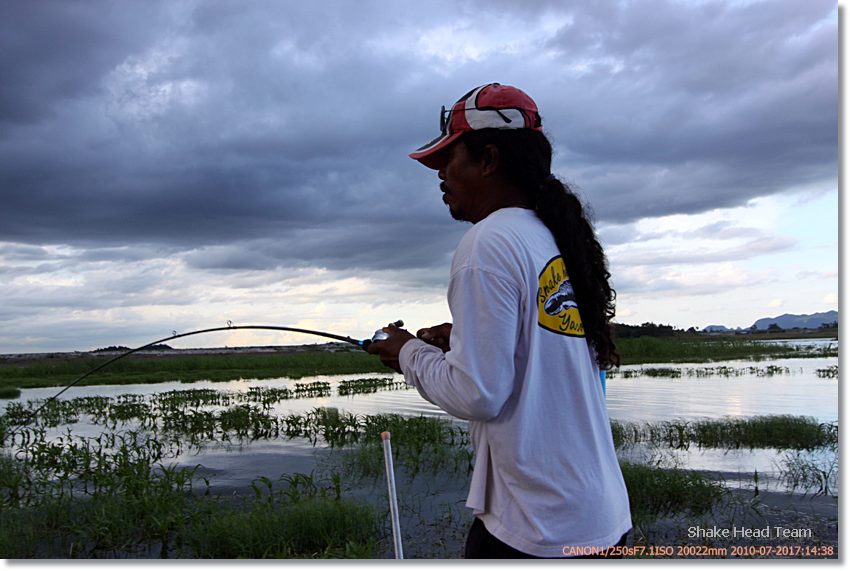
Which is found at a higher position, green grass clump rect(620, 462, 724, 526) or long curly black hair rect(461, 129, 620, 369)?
long curly black hair rect(461, 129, 620, 369)

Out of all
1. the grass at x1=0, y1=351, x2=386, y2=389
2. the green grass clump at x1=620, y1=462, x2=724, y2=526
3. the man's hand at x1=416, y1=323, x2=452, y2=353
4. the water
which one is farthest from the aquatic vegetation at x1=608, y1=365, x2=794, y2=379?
the man's hand at x1=416, y1=323, x2=452, y2=353

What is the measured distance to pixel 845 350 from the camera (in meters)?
3.60

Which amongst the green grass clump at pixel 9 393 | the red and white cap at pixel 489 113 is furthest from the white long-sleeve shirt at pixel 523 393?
the green grass clump at pixel 9 393

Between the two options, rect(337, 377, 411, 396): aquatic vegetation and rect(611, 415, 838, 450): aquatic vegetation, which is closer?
rect(611, 415, 838, 450): aquatic vegetation

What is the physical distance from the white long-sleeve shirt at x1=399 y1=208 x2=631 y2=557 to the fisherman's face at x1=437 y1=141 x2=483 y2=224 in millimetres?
172

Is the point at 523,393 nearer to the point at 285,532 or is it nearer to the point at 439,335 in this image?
the point at 439,335

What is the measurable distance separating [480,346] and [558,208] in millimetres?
490

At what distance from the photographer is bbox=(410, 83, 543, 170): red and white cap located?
1828mm

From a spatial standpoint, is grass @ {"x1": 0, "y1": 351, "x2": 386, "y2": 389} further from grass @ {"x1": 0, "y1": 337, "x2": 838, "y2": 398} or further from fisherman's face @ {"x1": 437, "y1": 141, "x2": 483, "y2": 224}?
fisherman's face @ {"x1": 437, "y1": 141, "x2": 483, "y2": 224}

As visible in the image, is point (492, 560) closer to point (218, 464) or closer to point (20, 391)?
point (218, 464)

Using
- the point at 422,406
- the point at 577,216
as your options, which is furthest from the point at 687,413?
the point at 577,216

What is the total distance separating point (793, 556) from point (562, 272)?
4738 millimetres

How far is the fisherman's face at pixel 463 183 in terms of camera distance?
1850 mm

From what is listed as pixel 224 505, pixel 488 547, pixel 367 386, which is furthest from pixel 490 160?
pixel 367 386
